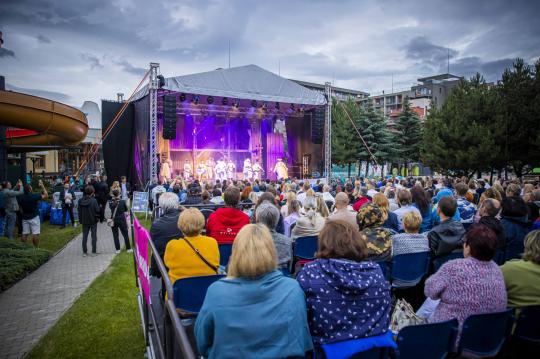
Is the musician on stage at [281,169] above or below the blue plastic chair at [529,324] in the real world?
above

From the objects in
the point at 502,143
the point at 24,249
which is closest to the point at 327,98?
the point at 502,143

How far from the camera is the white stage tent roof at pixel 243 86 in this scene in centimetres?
1470

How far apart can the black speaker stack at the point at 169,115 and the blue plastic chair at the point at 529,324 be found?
1361cm

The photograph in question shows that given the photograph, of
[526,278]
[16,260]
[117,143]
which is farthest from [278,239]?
[117,143]

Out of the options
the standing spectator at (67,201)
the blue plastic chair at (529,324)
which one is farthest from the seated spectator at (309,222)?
the standing spectator at (67,201)

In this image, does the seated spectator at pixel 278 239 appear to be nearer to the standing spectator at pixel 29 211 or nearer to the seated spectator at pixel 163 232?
the seated spectator at pixel 163 232

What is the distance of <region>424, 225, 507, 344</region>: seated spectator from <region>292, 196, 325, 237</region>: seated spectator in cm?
234

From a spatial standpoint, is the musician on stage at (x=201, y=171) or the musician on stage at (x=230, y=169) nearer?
the musician on stage at (x=201, y=171)

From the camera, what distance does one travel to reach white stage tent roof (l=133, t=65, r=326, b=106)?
48.2 ft

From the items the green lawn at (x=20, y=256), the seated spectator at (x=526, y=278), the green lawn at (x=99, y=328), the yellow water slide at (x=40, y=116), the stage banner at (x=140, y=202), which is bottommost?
the green lawn at (x=99, y=328)

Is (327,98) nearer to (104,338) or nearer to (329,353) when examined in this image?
(104,338)

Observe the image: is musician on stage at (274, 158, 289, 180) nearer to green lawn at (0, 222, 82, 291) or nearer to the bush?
green lawn at (0, 222, 82, 291)

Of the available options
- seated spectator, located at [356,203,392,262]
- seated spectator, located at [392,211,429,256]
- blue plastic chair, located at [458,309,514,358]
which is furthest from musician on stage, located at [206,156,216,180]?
blue plastic chair, located at [458,309,514,358]

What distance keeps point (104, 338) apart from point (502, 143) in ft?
71.0
